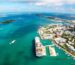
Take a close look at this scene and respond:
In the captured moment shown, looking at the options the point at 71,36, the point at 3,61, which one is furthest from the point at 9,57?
the point at 71,36

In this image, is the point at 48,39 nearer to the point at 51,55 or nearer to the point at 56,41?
the point at 56,41

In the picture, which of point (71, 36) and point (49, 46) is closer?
point (49, 46)

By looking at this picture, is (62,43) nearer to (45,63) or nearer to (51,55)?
(51,55)

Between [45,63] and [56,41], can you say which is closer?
[45,63]

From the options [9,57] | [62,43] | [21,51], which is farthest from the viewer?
[62,43]

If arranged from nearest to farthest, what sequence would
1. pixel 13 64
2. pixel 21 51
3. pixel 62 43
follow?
pixel 13 64, pixel 21 51, pixel 62 43

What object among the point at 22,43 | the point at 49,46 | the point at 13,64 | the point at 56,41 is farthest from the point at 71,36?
the point at 13,64

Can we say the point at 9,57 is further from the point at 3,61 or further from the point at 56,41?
the point at 56,41

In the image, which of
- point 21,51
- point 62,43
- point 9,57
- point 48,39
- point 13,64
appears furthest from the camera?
point 48,39

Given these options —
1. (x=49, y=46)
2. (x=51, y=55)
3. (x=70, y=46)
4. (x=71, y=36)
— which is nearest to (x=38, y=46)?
(x=49, y=46)
